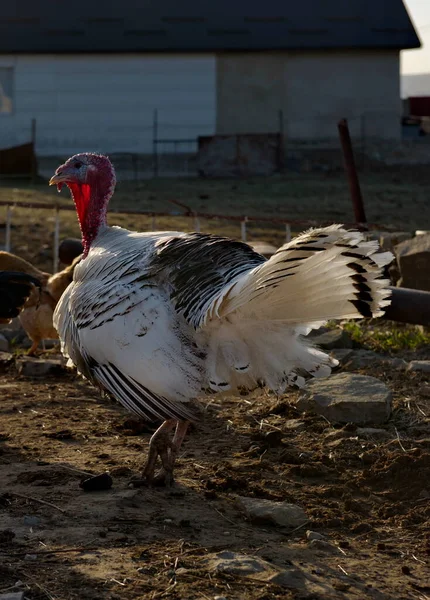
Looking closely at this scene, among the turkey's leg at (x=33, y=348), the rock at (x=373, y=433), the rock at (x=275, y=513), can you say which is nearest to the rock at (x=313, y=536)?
the rock at (x=275, y=513)

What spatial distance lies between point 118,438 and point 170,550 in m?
1.94

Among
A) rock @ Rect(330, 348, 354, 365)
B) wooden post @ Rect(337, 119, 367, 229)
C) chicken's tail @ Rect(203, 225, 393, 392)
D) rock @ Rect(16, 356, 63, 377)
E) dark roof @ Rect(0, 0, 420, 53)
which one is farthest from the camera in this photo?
dark roof @ Rect(0, 0, 420, 53)

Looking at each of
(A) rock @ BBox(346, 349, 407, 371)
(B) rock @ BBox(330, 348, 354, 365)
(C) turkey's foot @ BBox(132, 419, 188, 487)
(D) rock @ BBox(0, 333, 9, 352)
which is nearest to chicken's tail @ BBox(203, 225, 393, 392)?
(C) turkey's foot @ BBox(132, 419, 188, 487)

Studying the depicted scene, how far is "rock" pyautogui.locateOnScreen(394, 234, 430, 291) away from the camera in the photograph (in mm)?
8727

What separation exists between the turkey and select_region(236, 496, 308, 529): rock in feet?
1.75

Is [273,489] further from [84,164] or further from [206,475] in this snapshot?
[84,164]

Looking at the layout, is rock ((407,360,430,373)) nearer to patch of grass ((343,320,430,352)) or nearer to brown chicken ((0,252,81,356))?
patch of grass ((343,320,430,352))

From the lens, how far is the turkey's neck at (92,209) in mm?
6418

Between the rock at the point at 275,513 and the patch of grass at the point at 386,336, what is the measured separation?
132 inches

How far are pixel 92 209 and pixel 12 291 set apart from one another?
2.76ft

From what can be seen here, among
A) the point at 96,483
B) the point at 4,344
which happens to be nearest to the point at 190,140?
the point at 4,344

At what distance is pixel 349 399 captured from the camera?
21.0 feet

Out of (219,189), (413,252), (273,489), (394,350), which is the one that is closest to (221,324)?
(273,489)

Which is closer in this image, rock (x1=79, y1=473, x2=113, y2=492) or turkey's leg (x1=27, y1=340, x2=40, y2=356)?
rock (x1=79, y1=473, x2=113, y2=492)
